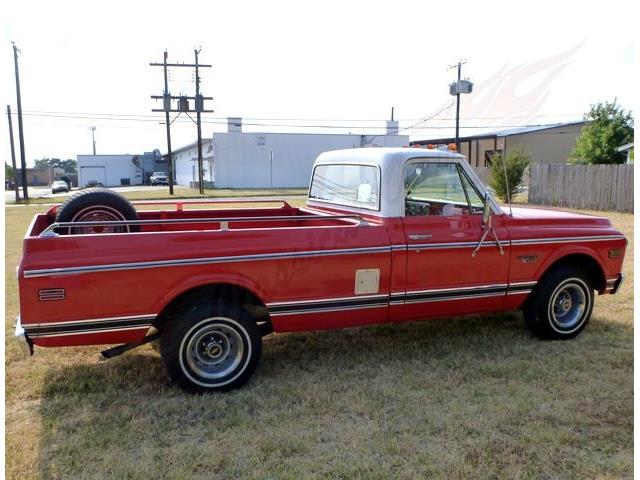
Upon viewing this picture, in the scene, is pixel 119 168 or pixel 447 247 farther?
pixel 119 168

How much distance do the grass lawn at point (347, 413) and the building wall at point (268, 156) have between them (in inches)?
1707

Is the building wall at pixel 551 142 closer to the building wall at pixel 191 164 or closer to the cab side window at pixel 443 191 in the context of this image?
the building wall at pixel 191 164

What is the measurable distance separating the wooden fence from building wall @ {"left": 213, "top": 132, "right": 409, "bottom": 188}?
89.4 feet

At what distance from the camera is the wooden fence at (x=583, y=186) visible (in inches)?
721

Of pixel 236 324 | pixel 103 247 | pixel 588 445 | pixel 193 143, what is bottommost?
pixel 588 445

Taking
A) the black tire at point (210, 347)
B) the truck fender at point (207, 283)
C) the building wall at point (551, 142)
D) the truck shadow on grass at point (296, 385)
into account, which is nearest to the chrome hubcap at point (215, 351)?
the black tire at point (210, 347)

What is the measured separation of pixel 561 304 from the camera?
5.31 m

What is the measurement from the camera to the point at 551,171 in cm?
2117

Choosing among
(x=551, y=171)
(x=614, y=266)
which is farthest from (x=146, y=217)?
(x=551, y=171)

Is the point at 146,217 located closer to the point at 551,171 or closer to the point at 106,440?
the point at 106,440

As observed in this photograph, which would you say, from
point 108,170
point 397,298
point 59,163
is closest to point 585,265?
point 397,298

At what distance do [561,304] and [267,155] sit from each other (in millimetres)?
45297

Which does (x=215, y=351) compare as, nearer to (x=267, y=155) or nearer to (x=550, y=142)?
(x=267, y=155)

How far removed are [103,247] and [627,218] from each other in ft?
53.4
